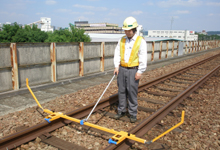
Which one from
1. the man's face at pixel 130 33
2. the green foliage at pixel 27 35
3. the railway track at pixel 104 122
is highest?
the green foliage at pixel 27 35

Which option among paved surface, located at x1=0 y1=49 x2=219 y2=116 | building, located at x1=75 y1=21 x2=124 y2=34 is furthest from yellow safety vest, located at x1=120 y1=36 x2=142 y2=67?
building, located at x1=75 y1=21 x2=124 y2=34

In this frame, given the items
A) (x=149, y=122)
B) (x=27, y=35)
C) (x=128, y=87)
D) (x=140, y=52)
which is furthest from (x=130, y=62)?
(x=27, y=35)

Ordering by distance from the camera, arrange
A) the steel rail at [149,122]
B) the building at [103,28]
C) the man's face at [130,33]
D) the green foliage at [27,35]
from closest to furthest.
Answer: the steel rail at [149,122], the man's face at [130,33], the green foliage at [27,35], the building at [103,28]

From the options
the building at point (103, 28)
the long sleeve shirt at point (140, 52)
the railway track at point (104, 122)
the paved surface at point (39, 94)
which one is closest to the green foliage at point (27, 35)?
the paved surface at point (39, 94)

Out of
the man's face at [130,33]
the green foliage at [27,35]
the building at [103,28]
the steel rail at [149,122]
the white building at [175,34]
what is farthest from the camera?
the white building at [175,34]

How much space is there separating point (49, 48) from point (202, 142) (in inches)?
267

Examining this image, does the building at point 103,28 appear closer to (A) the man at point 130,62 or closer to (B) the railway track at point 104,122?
(B) the railway track at point 104,122

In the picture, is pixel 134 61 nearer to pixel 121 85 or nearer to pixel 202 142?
pixel 121 85

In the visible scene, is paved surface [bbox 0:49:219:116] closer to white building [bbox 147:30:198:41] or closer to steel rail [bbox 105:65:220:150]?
steel rail [bbox 105:65:220:150]

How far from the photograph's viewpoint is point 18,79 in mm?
7426

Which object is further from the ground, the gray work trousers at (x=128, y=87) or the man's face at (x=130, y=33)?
the man's face at (x=130, y=33)

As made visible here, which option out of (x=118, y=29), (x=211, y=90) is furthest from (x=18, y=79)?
(x=118, y=29)

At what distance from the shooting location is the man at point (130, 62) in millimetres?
4414

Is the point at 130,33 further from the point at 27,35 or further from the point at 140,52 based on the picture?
the point at 27,35
